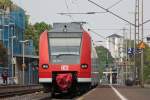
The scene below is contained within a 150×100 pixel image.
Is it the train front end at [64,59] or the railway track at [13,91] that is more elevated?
the train front end at [64,59]

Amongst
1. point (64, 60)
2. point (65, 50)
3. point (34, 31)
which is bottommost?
point (64, 60)

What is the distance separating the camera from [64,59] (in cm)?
2620

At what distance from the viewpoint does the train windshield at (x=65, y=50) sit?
26172mm

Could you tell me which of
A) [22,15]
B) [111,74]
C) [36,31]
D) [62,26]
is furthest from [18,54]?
[111,74]

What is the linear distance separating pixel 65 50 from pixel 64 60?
593 mm

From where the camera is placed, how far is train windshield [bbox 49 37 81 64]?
1030 inches

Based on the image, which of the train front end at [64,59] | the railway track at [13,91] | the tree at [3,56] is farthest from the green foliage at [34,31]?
the train front end at [64,59]

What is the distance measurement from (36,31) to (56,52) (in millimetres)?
99305

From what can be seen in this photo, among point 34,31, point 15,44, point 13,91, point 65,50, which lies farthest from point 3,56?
point 34,31

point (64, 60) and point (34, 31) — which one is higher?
point (34, 31)

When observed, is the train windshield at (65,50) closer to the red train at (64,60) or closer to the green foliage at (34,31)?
the red train at (64,60)

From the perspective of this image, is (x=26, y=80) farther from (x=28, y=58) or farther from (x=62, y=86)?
(x=62, y=86)

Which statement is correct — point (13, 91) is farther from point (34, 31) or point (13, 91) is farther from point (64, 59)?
point (34, 31)

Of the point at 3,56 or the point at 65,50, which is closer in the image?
the point at 65,50
